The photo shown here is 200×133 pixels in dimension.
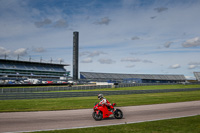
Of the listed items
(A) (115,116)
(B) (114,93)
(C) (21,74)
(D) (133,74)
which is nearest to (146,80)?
(D) (133,74)

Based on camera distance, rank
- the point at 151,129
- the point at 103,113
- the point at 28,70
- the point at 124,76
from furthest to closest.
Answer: the point at 124,76 < the point at 28,70 < the point at 103,113 < the point at 151,129

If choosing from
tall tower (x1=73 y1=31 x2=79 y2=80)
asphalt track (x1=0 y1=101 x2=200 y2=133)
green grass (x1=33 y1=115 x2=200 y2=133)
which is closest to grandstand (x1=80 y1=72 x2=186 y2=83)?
tall tower (x1=73 y1=31 x2=79 y2=80)

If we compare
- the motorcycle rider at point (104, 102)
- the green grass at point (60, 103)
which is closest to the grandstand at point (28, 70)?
the green grass at point (60, 103)

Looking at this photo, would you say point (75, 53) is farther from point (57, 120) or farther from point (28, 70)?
point (57, 120)

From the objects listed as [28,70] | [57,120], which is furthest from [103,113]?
[28,70]

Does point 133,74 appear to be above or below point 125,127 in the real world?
above

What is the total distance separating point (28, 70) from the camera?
371ft

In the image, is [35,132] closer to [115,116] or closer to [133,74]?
[115,116]

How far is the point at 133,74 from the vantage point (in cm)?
12612

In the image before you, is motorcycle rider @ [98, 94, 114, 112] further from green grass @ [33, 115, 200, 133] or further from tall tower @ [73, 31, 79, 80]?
tall tower @ [73, 31, 79, 80]

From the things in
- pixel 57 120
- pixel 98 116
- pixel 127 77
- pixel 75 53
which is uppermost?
pixel 75 53

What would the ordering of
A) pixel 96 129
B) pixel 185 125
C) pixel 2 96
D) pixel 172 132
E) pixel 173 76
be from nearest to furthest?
pixel 172 132 < pixel 96 129 < pixel 185 125 < pixel 2 96 < pixel 173 76

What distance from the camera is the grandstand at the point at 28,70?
104m

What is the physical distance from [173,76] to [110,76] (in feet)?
146
